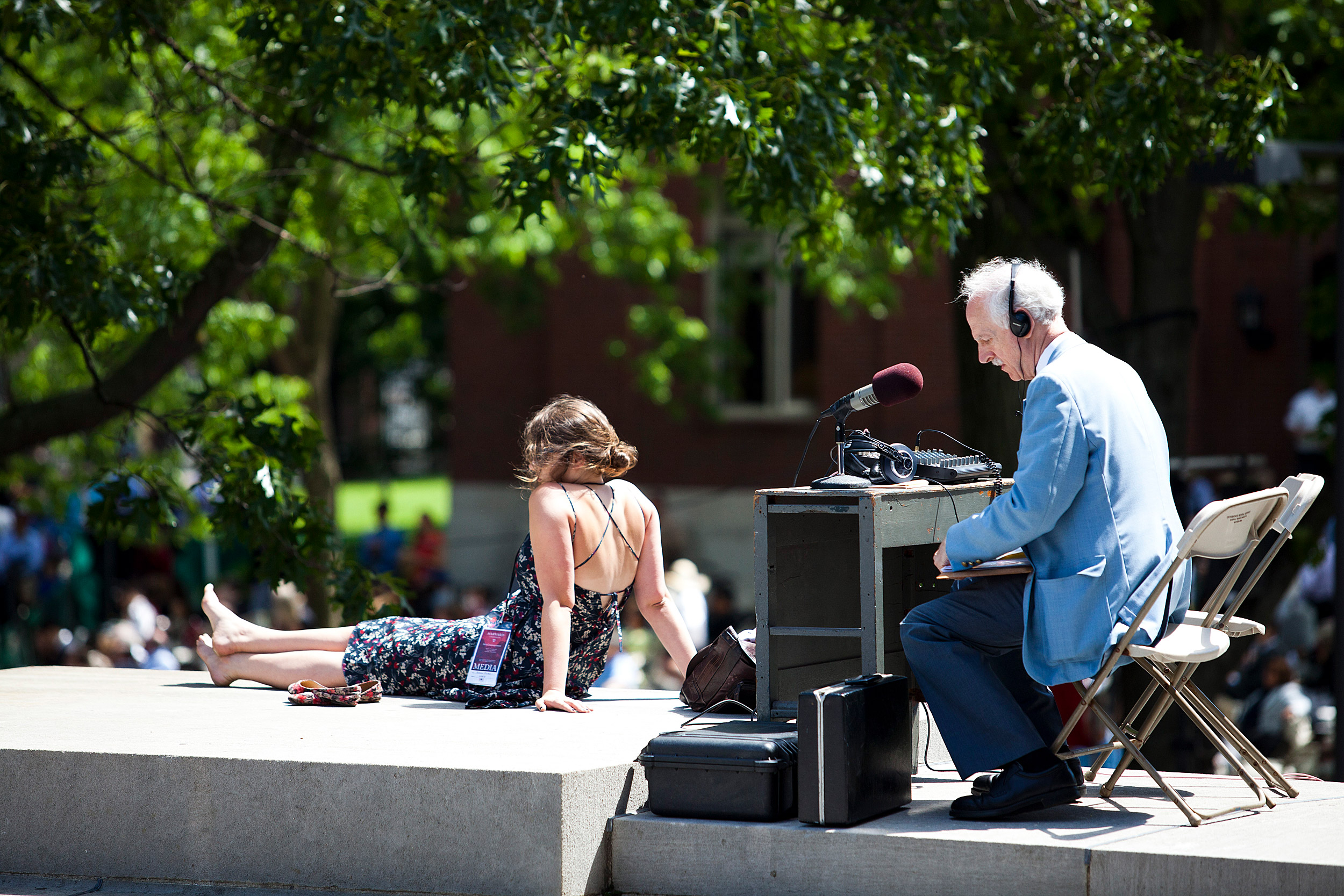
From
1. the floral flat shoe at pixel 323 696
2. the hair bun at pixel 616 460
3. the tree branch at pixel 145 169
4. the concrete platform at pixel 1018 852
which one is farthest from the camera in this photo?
the tree branch at pixel 145 169

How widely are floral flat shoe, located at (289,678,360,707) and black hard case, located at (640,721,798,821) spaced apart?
164cm

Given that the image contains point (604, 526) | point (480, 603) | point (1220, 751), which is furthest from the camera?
point (480, 603)

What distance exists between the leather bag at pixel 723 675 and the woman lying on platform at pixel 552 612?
0.54ft

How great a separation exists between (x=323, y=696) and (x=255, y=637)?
0.63 metres

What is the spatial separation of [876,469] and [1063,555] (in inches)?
35.0

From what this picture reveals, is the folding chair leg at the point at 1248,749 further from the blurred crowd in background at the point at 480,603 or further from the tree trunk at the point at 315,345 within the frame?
the tree trunk at the point at 315,345

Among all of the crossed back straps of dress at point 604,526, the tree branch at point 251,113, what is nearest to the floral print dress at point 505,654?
the crossed back straps of dress at point 604,526

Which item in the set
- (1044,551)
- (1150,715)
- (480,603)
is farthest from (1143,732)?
(480,603)

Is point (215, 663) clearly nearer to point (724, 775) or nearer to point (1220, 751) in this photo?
point (724, 775)

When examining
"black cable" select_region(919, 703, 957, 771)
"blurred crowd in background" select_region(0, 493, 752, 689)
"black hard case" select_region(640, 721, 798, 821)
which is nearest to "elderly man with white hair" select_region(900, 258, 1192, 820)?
"black hard case" select_region(640, 721, 798, 821)

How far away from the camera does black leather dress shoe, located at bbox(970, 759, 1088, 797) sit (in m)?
4.19

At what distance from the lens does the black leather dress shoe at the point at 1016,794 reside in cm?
409

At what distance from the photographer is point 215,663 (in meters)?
6.08

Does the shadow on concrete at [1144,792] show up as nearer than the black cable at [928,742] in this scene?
Yes
